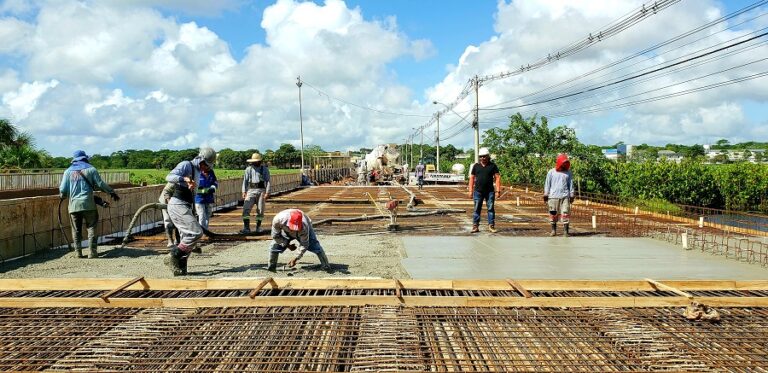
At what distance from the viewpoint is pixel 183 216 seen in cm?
598

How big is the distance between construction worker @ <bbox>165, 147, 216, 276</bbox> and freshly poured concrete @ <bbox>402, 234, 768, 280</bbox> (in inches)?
97.0

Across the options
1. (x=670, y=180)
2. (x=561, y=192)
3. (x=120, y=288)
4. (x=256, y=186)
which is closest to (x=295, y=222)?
(x=120, y=288)

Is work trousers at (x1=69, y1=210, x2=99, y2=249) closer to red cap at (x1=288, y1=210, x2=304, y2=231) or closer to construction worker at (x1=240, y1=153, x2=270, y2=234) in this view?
construction worker at (x1=240, y1=153, x2=270, y2=234)

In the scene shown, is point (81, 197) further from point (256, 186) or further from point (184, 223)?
point (256, 186)

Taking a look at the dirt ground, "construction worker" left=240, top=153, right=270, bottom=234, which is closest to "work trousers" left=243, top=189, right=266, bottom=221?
"construction worker" left=240, top=153, right=270, bottom=234

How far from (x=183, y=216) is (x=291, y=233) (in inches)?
50.5

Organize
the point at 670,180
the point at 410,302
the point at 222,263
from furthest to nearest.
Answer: the point at 670,180
the point at 222,263
the point at 410,302

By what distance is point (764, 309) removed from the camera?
4.39 m

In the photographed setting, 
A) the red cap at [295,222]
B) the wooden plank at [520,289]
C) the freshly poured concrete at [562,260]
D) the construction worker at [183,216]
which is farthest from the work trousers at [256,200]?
the wooden plank at [520,289]

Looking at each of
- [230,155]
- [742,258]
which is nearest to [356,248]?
[742,258]

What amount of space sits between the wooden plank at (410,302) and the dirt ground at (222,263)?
61.5 inches

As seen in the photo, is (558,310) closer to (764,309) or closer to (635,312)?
(635,312)

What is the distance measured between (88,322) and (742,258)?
25.2 ft

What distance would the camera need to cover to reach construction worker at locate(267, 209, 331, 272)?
18.5 ft
